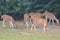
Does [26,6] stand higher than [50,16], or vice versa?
[26,6]

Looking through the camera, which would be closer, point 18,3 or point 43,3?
point 43,3

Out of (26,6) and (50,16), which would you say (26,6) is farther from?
(50,16)

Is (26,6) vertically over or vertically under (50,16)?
over

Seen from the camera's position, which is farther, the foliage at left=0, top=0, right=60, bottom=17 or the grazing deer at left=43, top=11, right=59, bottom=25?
the foliage at left=0, top=0, right=60, bottom=17

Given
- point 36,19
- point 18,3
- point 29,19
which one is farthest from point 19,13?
point 36,19

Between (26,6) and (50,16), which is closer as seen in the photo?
(50,16)

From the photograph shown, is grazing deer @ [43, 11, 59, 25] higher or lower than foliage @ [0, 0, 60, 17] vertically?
lower

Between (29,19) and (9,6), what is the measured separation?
7.18 meters

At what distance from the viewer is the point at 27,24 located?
2142cm

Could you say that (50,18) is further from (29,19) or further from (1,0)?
(1,0)

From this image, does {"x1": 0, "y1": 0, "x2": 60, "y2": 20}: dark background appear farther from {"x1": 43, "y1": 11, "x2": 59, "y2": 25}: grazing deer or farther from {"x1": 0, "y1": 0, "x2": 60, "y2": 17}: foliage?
{"x1": 43, "y1": 11, "x2": 59, "y2": 25}: grazing deer

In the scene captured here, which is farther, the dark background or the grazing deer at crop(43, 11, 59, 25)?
the dark background

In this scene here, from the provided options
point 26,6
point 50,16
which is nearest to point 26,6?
point 26,6

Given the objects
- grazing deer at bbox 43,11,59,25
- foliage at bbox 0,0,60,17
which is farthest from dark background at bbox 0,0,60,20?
grazing deer at bbox 43,11,59,25
